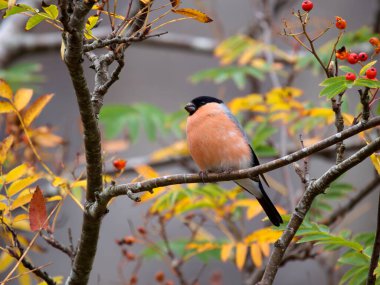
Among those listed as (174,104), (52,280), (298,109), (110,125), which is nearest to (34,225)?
(52,280)

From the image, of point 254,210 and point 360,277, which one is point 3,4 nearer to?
point 360,277

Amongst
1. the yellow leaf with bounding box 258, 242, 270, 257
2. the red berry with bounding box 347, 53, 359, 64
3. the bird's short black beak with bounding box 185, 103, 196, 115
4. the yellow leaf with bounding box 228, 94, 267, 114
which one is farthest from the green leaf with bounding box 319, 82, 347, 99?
the yellow leaf with bounding box 228, 94, 267, 114

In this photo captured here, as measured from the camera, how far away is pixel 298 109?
3.18 meters

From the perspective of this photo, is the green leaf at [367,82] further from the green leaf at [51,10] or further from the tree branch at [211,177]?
the green leaf at [51,10]

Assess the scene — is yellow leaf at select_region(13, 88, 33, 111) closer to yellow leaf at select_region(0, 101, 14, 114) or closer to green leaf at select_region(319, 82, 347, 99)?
yellow leaf at select_region(0, 101, 14, 114)

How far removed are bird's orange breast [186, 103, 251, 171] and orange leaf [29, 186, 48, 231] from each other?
44.4 inches

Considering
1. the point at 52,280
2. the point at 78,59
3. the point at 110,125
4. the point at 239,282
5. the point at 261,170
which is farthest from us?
the point at 239,282

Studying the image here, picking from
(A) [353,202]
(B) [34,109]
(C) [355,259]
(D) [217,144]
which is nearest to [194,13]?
(B) [34,109]

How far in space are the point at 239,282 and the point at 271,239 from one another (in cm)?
335

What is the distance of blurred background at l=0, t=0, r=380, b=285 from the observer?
17.9 ft

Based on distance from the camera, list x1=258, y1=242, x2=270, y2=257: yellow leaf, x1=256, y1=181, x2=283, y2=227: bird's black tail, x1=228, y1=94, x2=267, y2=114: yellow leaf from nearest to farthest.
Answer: x1=256, y1=181, x2=283, y2=227: bird's black tail < x1=258, y1=242, x2=270, y2=257: yellow leaf < x1=228, y1=94, x2=267, y2=114: yellow leaf

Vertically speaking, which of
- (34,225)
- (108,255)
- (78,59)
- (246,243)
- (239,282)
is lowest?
(239,282)

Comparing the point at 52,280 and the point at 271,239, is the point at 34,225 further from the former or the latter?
the point at 271,239

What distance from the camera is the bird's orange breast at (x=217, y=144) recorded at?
9.16ft
